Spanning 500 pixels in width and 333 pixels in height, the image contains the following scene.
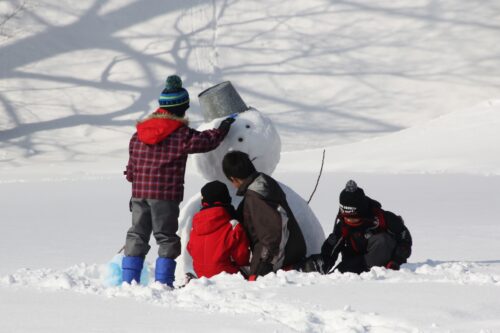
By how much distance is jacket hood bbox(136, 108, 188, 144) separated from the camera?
4.90 meters

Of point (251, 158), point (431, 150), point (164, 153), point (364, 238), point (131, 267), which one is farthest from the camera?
point (431, 150)

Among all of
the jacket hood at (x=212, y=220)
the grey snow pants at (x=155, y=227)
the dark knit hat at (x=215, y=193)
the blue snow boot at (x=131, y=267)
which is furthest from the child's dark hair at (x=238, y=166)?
the blue snow boot at (x=131, y=267)

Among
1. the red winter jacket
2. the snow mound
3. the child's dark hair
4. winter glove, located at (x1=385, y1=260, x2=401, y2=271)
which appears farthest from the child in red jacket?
the snow mound

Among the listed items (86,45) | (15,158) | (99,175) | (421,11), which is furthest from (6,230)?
(421,11)

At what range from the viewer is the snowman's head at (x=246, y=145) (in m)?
5.35

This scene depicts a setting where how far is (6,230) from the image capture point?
7.75 metres

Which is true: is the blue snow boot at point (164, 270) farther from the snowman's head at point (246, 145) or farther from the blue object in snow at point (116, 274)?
the snowman's head at point (246, 145)

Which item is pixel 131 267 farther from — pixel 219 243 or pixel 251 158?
pixel 251 158

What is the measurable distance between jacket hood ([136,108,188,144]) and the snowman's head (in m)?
0.43

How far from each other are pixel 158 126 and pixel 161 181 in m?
0.30

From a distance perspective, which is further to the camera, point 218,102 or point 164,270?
point 218,102

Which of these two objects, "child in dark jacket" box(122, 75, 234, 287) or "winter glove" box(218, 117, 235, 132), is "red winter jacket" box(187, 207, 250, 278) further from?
"winter glove" box(218, 117, 235, 132)

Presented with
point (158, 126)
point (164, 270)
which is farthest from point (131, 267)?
point (158, 126)

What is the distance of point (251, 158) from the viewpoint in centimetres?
538
